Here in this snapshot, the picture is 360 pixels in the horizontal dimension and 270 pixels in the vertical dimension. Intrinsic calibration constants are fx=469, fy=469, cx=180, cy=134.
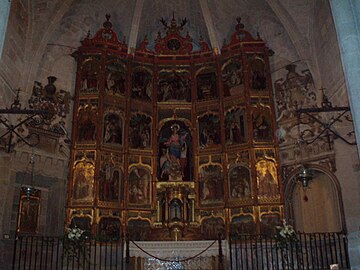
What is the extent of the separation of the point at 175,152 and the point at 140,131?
5.01 feet

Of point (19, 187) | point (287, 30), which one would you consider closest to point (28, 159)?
point (19, 187)

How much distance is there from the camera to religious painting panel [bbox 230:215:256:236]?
15445 millimetres

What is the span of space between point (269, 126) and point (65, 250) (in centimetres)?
805

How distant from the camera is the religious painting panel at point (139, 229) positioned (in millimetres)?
15894

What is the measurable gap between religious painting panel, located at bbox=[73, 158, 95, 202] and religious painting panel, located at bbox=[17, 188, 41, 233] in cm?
124

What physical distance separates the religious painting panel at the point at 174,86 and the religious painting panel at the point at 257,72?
2.54 m

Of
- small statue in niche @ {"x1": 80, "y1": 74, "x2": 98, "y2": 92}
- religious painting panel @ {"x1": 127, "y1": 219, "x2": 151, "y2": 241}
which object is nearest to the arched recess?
religious painting panel @ {"x1": 127, "y1": 219, "x2": 151, "y2": 241}

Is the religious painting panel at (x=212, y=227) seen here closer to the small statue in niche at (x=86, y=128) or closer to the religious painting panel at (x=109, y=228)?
the religious painting panel at (x=109, y=228)

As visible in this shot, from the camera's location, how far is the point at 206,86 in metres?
18.3

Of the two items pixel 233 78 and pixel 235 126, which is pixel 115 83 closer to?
pixel 233 78

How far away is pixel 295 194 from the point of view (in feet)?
53.4

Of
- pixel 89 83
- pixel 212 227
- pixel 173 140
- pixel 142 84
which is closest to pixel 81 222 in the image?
pixel 212 227

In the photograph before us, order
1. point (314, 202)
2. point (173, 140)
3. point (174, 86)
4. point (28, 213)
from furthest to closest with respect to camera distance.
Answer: point (174, 86), point (173, 140), point (314, 202), point (28, 213)

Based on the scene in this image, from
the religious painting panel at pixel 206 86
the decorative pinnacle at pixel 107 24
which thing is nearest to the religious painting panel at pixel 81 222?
the religious painting panel at pixel 206 86
